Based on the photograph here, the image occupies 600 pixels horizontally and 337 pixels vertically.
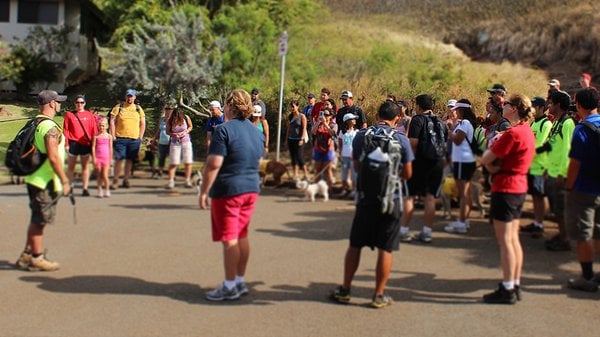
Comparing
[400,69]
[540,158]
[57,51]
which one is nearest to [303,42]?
[400,69]

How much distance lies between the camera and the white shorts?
1207 centimetres

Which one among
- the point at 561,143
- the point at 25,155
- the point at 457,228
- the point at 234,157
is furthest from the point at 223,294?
the point at 561,143

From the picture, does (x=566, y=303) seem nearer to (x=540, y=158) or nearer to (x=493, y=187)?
(x=493, y=187)

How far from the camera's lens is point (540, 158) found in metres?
8.48

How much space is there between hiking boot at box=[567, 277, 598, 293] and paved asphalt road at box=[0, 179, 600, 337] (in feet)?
0.27

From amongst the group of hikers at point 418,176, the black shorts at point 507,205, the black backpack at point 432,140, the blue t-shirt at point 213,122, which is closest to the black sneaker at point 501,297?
the group of hikers at point 418,176

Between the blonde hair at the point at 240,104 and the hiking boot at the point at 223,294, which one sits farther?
the hiking boot at the point at 223,294

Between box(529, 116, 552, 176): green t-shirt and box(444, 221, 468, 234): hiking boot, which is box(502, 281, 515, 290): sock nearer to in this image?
box(529, 116, 552, 176): green t-shirt

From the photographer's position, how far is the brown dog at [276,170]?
12711 mm

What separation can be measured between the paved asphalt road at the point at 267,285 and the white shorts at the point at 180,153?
2446 millimetres

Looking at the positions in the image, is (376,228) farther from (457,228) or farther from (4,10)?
(4,10)

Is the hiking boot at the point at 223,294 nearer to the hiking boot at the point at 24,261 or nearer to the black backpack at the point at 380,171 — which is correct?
the black backpack at the point at 380,171

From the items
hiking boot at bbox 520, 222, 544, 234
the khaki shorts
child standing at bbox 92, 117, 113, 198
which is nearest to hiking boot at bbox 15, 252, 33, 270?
the khaki shorts

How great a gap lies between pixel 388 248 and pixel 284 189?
6.92 metres
